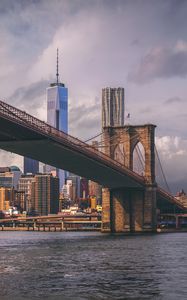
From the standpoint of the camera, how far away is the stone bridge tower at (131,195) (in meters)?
125

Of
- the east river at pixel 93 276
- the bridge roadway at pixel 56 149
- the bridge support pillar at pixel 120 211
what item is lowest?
the east river at pixel 93 276

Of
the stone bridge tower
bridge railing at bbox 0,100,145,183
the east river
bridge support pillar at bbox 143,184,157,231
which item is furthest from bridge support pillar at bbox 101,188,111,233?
the east river

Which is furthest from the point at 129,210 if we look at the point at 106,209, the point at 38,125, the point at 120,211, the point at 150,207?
the point at 38,125

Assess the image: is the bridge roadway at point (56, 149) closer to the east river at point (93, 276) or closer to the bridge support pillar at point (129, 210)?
the bridge support pillar at point (129, 210)

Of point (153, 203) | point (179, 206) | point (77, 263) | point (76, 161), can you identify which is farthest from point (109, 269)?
point (179, 206)

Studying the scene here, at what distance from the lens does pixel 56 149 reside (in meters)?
88.9

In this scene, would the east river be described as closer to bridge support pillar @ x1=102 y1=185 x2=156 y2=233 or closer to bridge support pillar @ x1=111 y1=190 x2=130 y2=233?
bridge support pillar @ x1=102 y1=185 x2=156 y2=233

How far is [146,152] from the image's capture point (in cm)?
13038

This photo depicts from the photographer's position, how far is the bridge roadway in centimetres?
7362

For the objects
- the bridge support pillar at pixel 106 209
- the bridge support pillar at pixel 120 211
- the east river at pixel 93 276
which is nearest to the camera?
the east river at pixel 93 276

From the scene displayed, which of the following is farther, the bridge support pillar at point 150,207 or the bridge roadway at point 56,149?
the bridge support pillar at point 150,207

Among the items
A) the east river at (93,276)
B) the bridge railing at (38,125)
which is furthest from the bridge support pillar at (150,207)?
the east river at (93,276)

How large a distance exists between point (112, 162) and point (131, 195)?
23.0 meters

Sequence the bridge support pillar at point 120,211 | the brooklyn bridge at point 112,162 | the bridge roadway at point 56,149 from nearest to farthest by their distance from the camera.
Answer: the bridge roadway at point 56,149 < the brooklyn bridge at point 112,162 < the bridge support pillar at point 120,211
